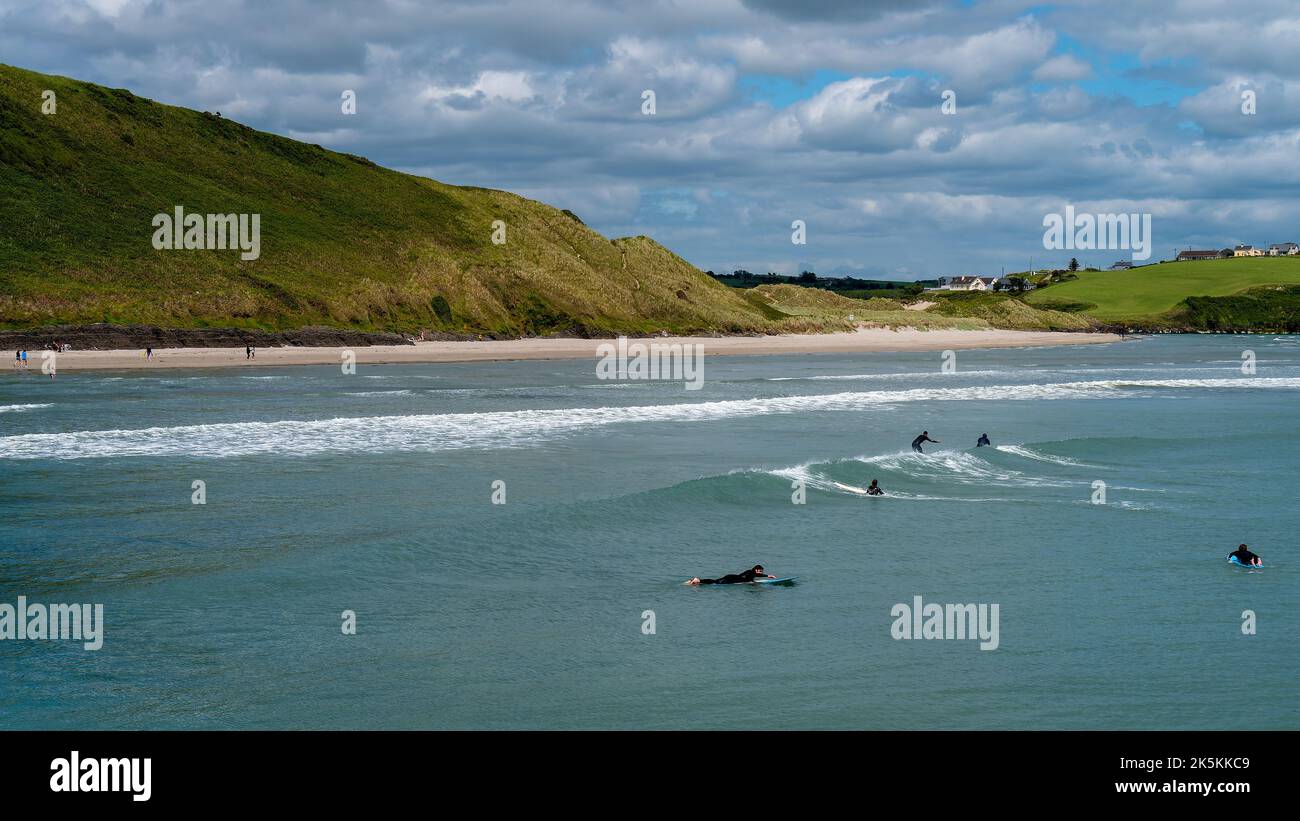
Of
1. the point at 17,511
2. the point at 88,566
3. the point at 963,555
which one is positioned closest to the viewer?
the point at 88,566

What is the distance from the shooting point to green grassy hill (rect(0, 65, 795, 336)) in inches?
3743

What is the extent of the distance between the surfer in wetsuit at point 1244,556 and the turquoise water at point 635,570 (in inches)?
20.8

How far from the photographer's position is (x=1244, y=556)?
61.4 feet

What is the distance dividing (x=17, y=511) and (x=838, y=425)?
28.0 metres

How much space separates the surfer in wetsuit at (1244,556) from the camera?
18.7 meters

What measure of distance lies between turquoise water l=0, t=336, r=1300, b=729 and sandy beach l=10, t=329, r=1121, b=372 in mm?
35989

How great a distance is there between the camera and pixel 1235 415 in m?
46.1

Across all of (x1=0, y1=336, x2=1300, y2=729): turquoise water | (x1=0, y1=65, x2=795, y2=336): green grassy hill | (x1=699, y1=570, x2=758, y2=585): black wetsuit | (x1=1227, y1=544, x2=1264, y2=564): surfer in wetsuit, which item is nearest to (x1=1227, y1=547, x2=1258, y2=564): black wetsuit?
(x1=1227, y1=544, x2=1264, y2=564): surfer in wetsuit

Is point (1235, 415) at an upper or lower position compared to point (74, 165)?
lower

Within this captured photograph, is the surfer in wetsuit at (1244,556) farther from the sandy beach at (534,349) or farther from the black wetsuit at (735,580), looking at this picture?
the sandy beach at (534,349)

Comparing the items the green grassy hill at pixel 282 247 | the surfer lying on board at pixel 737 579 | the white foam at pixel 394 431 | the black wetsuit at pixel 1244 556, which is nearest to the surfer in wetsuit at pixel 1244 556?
the black wetsuit at pixel 1244 556
